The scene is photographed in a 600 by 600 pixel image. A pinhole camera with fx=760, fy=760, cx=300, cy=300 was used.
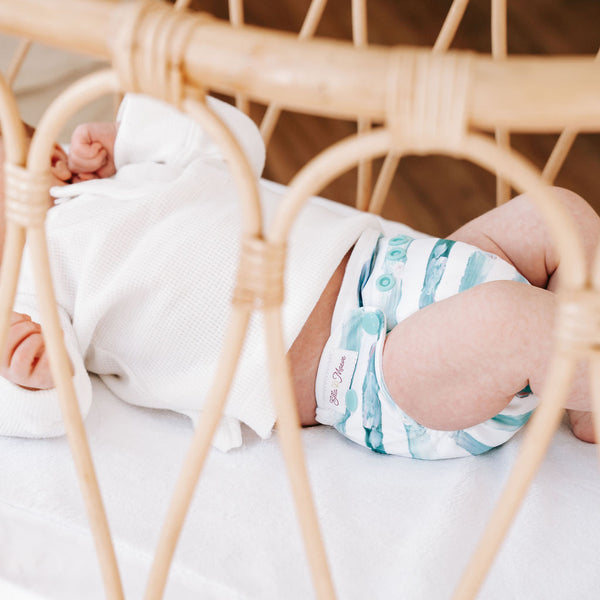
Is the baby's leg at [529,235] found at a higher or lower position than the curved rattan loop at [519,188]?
lower

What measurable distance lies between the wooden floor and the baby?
949 mm

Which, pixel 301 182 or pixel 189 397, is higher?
pixel 301 182

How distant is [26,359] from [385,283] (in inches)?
13.7

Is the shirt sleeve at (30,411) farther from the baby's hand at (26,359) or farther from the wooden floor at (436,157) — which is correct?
the wooden floor at (436,157)

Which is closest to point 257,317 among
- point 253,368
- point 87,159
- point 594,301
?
point 253,368

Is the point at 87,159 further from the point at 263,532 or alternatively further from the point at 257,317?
the point at 263,532

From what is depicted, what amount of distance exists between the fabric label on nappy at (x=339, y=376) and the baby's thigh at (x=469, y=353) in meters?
0.04

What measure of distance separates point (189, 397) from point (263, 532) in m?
0.17

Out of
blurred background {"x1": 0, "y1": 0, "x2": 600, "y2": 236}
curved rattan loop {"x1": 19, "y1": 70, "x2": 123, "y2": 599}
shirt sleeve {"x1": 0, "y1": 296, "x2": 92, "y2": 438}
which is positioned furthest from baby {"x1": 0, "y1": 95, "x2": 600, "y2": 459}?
blurred background {"x1": 0, "y1": 0, "x2": 600, "y2": 236}

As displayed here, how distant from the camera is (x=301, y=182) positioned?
1.02 ft

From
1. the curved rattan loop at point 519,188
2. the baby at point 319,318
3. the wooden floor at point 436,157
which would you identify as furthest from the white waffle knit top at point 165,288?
the wooden floor at point 436,157

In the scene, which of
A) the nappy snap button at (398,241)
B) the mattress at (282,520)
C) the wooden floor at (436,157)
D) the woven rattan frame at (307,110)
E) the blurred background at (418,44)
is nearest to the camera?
the woven rattan frame at (307,110)

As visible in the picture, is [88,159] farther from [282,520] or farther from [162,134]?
[282,520]

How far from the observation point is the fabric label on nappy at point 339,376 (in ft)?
2.40
